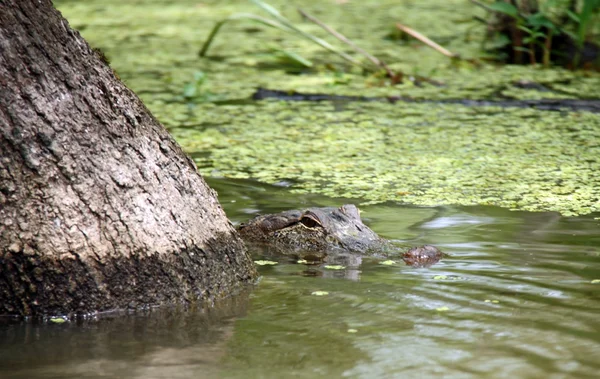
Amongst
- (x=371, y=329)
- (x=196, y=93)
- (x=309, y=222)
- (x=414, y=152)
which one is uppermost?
(x=196, y=93)

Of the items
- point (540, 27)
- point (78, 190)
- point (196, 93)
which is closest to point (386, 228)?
point (78, 190)

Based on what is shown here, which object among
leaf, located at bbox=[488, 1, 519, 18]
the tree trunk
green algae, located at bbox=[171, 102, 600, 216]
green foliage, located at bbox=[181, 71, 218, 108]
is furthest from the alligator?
leaf, located at bbox=[488, 1, 519, 18]

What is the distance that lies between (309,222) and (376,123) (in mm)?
2633

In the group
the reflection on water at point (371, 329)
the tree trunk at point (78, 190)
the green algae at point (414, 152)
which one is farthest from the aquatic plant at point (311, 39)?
the tree trunk at point (78, 190)

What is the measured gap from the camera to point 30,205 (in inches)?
130

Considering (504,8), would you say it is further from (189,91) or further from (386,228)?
(386,228)

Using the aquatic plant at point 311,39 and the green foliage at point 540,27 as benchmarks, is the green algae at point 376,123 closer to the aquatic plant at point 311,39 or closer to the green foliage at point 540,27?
the aquatic plant at point 311,39

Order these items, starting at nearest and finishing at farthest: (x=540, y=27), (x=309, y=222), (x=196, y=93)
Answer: (x=309, y=222) < (x=196, y=93) < (x=540, y=27)

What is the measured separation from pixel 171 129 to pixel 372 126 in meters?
1.58

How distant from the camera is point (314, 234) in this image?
4.75 m

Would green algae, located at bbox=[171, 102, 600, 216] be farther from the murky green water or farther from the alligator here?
the alligator

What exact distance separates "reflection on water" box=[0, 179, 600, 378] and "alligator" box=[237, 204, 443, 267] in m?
0.19

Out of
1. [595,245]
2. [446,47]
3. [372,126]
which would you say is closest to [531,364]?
[595,245]

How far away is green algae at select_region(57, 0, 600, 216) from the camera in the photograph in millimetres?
5652
